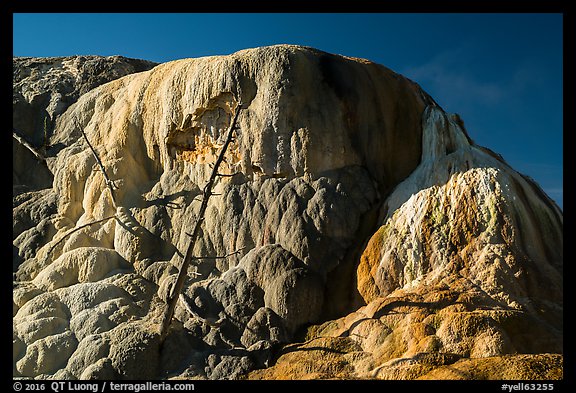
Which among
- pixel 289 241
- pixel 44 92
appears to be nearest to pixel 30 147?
pixel 44 92

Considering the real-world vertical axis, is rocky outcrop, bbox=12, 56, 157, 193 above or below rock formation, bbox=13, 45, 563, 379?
above

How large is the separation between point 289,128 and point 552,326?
6.67 meters

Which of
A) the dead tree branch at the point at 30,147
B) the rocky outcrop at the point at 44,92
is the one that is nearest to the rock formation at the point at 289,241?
the dead tree branch at the point at 30,147

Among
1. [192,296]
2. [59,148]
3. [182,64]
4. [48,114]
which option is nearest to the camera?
[192,296]

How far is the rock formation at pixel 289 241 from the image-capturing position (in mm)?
9898

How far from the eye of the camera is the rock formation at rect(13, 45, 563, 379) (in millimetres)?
9898

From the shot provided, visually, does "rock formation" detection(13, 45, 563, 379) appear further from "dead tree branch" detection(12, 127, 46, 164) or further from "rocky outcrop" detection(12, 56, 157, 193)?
"rocky outcrop" detection(12, 56, 157, 193)

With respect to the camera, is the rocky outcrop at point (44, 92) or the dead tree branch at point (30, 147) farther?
the rocky outcrop at point (44, 92)

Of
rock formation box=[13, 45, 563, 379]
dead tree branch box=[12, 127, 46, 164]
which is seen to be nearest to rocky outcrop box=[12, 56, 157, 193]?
dead tree branch box=[12, 127, 46, 164]

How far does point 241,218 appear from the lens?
42.5 ft

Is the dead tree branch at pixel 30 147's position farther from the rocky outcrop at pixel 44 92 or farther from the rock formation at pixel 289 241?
the rock formation at pixel 289 241

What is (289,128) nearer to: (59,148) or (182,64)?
(182,64)
